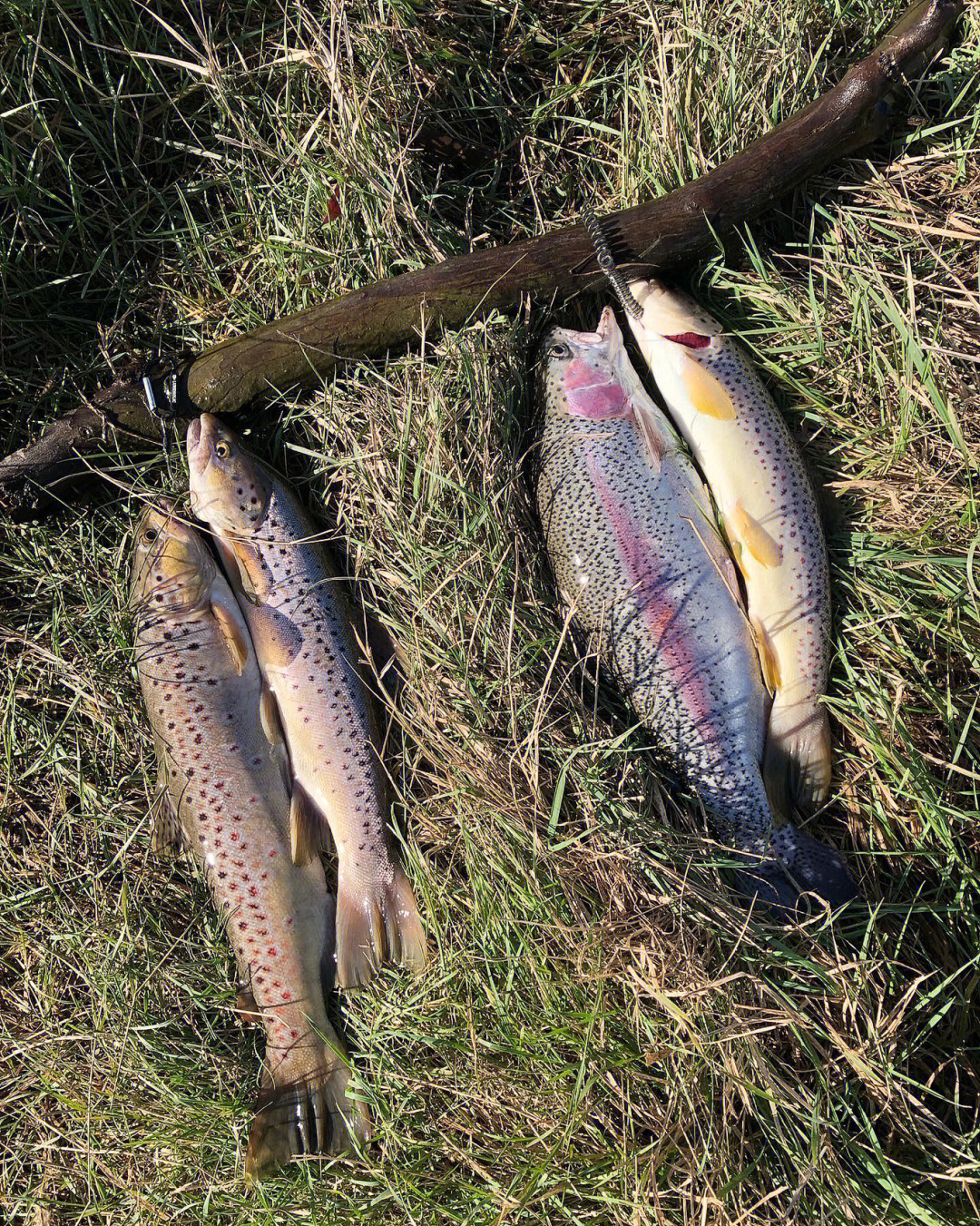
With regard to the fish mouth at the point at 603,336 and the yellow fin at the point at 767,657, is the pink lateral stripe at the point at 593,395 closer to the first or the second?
the fish mouth at the point at 603,336

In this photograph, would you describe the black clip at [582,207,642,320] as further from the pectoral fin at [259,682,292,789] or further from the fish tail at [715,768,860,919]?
the pectoral fin at [259,682,292,789]

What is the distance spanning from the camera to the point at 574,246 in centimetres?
254

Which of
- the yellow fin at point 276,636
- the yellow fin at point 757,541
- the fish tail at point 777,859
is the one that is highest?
the yellow fin at point 276,636

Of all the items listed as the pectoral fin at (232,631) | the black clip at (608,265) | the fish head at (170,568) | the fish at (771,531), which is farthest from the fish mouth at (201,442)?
the fish at (771,531)

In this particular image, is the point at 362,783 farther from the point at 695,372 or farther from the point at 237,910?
the point at 695,372

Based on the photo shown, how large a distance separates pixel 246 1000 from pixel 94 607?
4.39 ft

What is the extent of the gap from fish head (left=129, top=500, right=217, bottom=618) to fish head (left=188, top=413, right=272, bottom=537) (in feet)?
0.30

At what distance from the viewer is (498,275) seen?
2514mm

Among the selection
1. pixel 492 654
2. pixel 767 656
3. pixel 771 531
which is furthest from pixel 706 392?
pixel 492 654

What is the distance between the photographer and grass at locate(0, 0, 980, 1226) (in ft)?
7.30

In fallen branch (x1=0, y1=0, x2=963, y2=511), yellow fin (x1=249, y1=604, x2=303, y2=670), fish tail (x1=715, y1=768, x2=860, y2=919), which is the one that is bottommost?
fish tail (x1=715, y1=768, x2=860, y2=919)

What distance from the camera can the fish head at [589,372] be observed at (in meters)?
2.57

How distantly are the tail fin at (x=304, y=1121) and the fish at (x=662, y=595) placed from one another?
1347 mm

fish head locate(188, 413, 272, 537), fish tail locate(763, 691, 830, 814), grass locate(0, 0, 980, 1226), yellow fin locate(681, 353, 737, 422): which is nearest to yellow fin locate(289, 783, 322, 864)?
grass locate(0, 0, 980, 1226)
